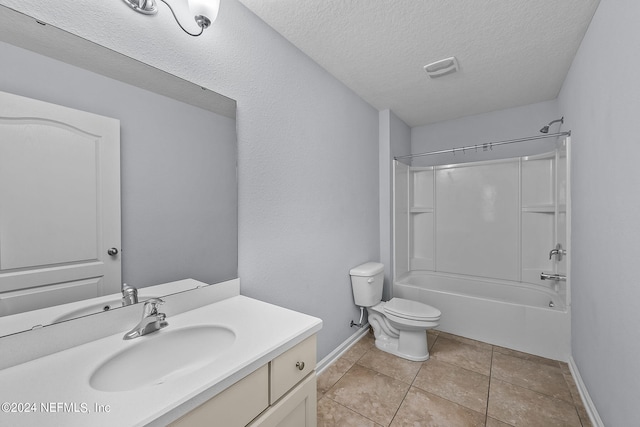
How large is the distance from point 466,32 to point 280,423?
228 cm

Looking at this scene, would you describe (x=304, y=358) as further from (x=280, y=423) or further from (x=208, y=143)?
(x=208, y=143)

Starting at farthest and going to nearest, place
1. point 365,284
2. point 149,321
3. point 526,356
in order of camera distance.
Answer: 1. point 365,284
2. point 526,356
3. point 149,321

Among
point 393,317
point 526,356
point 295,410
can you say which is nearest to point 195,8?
point 295,410

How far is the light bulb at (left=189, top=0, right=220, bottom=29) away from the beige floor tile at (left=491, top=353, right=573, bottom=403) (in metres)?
2.80

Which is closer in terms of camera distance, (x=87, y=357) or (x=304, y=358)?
(x=87, y=357)

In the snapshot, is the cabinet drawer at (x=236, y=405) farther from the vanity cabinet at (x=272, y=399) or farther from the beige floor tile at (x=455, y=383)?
the beige floor tile at (x=455, y=383)

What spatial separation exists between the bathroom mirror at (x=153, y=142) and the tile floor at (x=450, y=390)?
118 centimetres

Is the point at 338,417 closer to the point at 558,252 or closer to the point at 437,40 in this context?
the point at 558,252

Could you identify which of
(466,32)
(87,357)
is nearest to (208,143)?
(87,357)

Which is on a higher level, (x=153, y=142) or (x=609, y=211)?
(x=153, y=142)

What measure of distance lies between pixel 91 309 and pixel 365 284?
73.2 inches

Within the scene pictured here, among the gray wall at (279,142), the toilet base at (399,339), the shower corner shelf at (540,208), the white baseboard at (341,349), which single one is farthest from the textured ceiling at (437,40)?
the white baseboard at (341,349)

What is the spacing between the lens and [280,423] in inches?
36.5

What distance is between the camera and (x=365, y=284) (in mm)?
2320
